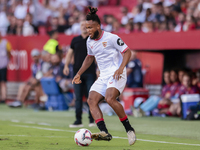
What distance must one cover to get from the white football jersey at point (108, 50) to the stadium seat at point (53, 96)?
326 inches

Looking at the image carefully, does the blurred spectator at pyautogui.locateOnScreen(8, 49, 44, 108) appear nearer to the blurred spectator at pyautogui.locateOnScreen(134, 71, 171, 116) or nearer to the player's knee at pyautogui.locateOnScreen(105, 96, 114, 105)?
the blurred spectator at pyautogui.locateOnScreen(134, 71, 171, 116)

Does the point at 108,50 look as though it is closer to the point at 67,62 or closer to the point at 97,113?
the point at 97,113

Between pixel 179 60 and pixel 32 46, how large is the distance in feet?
22.6

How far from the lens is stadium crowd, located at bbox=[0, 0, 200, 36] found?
14383 mm

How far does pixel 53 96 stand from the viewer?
15.0m

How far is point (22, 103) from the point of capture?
16.8m

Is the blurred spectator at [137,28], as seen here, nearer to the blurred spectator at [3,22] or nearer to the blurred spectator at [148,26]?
the blurred spectator at [148,26]

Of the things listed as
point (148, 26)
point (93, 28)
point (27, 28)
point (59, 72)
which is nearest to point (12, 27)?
point (27, 28)

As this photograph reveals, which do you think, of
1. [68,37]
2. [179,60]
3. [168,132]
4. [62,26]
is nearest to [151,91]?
[179,60]

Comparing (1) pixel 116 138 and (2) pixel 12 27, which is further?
(2) pixel 12 27

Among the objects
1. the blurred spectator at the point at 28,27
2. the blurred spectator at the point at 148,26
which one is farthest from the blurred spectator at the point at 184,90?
the blurred spectator at the point at 28,27

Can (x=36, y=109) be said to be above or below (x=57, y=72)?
below

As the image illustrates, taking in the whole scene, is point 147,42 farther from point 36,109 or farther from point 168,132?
point 168,132

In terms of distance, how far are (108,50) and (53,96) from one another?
340 inches
